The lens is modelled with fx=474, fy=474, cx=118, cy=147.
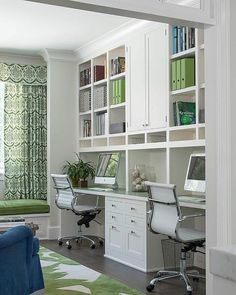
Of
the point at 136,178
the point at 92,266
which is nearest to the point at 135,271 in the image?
the point at 92,266

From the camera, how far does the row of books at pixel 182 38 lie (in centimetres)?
451

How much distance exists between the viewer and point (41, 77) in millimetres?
7082

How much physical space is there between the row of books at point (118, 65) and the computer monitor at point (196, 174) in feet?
6.29

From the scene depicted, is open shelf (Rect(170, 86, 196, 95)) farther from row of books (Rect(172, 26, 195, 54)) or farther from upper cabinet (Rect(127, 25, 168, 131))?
row of books (Rect(172, 26, 195, 54))

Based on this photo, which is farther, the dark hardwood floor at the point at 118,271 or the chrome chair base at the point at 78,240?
the chrome chair base at the point at 78,240

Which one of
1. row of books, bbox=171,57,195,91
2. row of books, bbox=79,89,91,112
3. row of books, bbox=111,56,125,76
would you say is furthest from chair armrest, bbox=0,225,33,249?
row of books, bbox=79,89,91,112

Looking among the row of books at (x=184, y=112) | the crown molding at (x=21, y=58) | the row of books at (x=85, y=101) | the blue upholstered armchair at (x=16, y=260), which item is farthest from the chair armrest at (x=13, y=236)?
the crown molding at (x=21, y=58)

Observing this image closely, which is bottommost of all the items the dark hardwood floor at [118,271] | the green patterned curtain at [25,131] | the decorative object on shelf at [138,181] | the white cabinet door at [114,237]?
the dark hardwood floor at [118,271]

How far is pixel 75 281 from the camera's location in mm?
4254

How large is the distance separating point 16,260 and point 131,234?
2274 mm

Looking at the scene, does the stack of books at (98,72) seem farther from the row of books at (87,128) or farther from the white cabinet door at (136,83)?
the white cabinet door at (136,83)

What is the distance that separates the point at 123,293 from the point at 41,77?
4.10m

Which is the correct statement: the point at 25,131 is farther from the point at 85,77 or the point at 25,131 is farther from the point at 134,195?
the point at 134,195

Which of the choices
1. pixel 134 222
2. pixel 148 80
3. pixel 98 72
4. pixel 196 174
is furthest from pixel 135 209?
pixel 98 72
